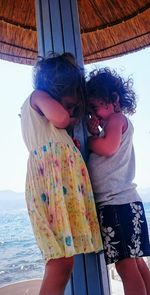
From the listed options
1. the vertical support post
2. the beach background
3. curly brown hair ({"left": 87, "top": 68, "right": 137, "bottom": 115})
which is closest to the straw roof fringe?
the vertical support post

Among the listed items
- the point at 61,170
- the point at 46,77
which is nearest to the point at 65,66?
the point at 46,77

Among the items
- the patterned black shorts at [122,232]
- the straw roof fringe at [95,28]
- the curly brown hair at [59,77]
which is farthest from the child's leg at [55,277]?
the straw roof fringe at [95,28]

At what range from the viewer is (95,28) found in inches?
61.6

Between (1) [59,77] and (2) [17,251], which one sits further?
(2) [17,251]

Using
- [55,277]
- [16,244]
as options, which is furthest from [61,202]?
[16,244]

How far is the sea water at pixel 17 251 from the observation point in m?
2.55

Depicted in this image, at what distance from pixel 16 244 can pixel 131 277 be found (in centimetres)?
381

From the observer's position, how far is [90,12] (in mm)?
1503

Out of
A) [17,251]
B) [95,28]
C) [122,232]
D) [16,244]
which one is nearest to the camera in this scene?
[122,232]

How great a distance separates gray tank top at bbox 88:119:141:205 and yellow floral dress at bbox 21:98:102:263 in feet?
0.16

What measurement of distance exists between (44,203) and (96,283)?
270mm

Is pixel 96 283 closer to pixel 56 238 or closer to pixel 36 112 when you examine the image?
pixel 56 238

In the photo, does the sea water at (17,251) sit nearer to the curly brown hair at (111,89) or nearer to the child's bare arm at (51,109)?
the curly brown hair at (111,89)

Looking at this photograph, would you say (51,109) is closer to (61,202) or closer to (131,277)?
(61,202)
